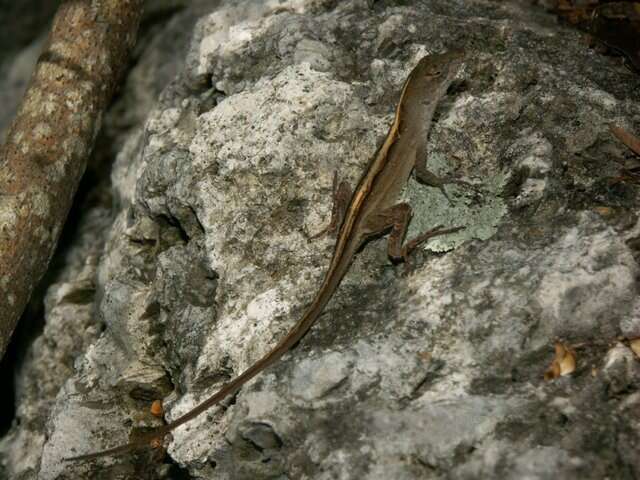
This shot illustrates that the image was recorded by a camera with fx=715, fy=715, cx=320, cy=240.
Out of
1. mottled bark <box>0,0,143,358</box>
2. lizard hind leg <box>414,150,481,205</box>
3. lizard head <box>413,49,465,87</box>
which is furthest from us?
mottled bark <box>0,0,143,358</box>

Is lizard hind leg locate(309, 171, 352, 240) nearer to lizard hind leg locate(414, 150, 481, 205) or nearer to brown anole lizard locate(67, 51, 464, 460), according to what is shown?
brown anole lizard locate(67, 51, 464, 460)

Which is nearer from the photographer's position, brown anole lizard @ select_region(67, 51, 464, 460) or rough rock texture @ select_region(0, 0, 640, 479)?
rough rock texture @ select_region(0, 0, 640, 479)

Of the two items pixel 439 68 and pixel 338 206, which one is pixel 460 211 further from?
pixel 439 68

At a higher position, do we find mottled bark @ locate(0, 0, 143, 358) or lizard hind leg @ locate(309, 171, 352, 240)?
mottled bark @ locate(0, 0, 143, 358)

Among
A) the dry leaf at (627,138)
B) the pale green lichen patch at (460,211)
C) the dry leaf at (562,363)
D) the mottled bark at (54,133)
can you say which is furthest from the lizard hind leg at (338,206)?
the mottled bark at (54,133)

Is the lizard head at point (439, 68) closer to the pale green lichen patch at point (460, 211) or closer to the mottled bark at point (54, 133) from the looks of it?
the pale green lichen patch at point (460, 211)

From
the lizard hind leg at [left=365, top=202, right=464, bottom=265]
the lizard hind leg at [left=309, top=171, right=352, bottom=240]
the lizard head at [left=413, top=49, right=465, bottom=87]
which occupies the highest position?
the lizard head at [left=413, top=49, right=465, bottom=87]

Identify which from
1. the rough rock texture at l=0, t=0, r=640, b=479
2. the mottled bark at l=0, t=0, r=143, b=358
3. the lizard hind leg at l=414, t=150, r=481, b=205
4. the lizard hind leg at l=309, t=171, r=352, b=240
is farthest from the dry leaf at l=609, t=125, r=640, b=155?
the mottled bark at l=0, t=0, r=143, b=358

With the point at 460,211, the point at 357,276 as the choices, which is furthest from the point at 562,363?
the point at 357,276

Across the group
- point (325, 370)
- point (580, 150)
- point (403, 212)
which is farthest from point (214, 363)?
point (580, 150)
